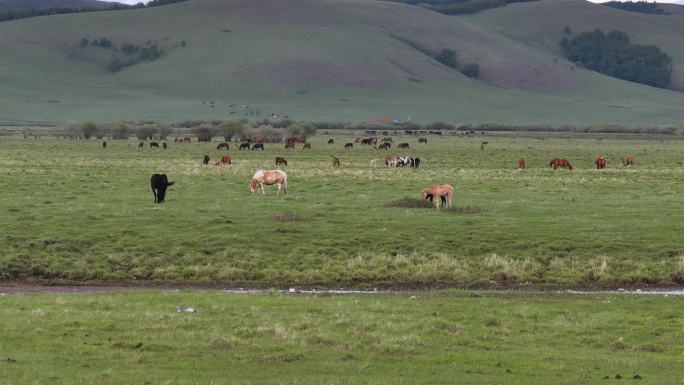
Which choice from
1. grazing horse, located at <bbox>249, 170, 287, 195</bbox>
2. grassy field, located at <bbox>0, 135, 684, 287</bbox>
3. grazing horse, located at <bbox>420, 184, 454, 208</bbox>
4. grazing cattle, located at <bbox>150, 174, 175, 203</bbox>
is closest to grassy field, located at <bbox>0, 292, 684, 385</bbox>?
grassy field, located at <bbox>0, 135, 684, 287</bbox>

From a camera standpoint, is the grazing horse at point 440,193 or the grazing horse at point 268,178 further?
the grazing horse at point 268,178

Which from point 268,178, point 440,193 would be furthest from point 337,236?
point 268,178

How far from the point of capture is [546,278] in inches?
950

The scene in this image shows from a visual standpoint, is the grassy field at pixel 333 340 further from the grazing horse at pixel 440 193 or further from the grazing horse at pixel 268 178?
the grazing horse at pixel 268 178

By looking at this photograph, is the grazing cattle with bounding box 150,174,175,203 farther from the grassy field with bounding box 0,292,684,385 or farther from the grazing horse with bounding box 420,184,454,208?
the grassy field with bounding box 0,292,684,385

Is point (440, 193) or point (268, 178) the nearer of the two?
point (440, 193)

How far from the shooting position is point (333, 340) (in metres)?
15.9

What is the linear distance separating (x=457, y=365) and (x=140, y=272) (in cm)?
1174

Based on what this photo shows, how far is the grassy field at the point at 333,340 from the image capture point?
13836 mm

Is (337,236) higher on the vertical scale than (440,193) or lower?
lower

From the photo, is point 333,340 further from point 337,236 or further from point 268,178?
point 268,178

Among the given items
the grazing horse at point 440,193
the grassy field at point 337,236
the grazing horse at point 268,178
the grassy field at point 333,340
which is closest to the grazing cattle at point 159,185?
the grassy field at point 337,236

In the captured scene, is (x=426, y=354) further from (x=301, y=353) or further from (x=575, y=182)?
(x=575, y=182)

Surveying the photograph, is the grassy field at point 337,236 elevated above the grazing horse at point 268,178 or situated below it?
below
